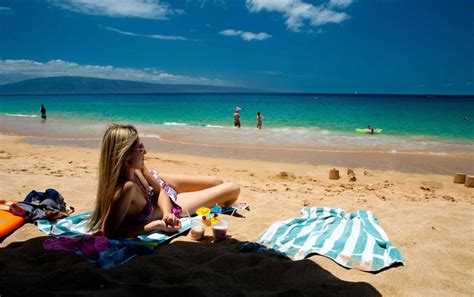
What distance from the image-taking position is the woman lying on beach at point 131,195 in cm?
338

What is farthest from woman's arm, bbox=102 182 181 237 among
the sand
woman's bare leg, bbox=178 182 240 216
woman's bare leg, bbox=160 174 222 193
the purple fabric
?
woman's bare leg, bbox=160 174 222 193

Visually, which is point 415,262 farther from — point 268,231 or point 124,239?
point 124,239

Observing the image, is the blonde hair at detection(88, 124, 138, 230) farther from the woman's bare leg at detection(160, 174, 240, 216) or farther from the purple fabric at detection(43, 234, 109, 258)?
the woman's bare leg at detection(160, 174, 240, 216)

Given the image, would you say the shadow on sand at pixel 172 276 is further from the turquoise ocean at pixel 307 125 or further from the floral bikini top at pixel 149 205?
the turquoise ocean at pixel 307 125

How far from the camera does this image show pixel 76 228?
4043 mm

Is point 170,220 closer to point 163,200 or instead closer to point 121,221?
point 163,200

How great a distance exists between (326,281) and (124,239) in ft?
6.53

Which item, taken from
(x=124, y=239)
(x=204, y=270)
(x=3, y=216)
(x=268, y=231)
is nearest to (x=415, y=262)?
(x=268, y=231)

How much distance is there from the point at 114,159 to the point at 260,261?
1.64 m

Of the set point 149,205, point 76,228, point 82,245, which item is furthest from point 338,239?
point 76,228

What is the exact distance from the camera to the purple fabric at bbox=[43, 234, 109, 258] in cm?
328

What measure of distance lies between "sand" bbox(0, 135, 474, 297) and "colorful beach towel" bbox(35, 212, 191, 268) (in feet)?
0.27

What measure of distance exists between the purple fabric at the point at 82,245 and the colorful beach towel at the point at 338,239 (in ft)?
5.13

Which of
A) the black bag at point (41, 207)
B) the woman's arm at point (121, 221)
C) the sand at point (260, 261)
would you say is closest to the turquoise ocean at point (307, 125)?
the sand at point (260, 261)
